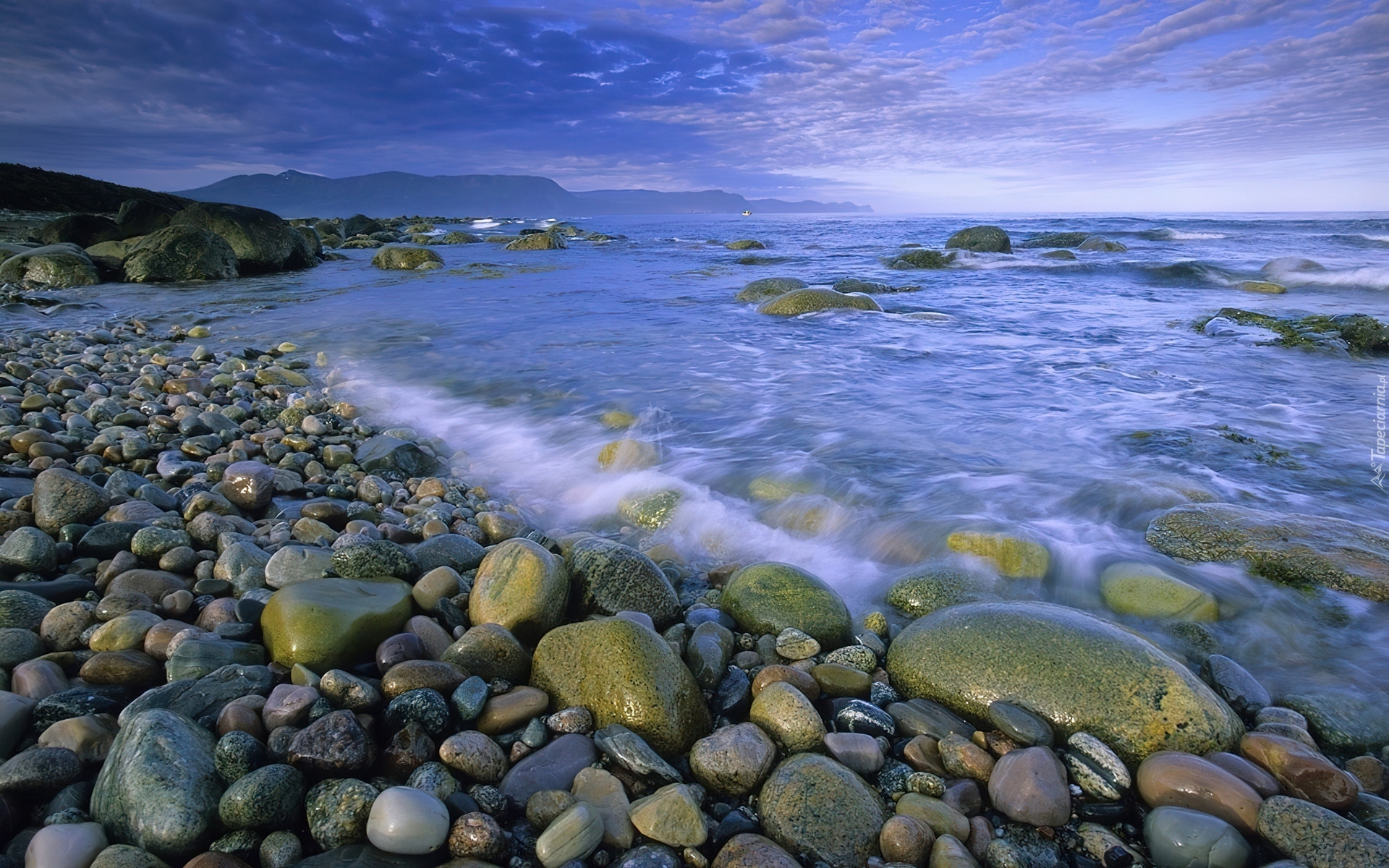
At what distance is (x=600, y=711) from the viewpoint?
2127mm

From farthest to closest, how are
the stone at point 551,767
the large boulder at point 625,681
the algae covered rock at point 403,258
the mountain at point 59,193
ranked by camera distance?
the mountain at point 59,193 → the algae covered rock at point 403,258 → the large boulder at point 625,681 → the stone at point 551,767

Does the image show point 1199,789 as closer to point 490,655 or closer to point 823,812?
point 823,812

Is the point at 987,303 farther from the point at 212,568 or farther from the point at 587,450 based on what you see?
the point at 212,568

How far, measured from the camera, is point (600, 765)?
195 centimetres

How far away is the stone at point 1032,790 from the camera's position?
1842 millimetres

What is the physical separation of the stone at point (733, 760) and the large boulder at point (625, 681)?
5.0 inches

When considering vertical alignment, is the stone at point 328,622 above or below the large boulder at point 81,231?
below

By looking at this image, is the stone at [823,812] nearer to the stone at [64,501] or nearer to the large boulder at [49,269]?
the stone at [64,501]

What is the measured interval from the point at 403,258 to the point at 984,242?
20.2 m

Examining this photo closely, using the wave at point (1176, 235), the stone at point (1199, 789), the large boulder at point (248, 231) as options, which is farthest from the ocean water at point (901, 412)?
the wave at point (1176, 235)

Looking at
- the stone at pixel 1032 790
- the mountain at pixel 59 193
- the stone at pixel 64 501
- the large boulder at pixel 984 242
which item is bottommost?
the stone at pixel 1032 790

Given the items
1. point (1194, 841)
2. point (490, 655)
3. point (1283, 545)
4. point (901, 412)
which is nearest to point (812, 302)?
point (901, 412)

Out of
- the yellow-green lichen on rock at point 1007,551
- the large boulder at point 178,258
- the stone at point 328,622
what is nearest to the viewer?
the stone at point 328,622

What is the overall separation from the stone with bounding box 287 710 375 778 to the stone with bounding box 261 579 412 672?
46 cm
